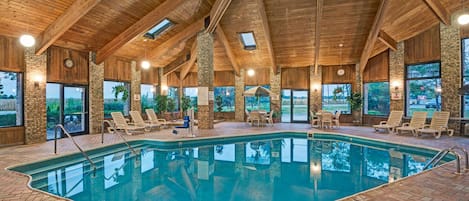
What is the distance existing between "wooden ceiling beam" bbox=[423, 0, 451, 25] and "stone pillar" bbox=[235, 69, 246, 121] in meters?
9.29

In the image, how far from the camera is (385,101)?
12.6m

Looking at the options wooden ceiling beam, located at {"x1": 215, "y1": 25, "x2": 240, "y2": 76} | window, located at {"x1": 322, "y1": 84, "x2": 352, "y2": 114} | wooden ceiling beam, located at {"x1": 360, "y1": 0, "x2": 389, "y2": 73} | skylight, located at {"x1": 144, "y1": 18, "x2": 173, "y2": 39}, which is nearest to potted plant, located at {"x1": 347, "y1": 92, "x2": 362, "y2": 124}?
window, located at {"x1": 322, "y1": 84, "x2": 352, "y2": 114}

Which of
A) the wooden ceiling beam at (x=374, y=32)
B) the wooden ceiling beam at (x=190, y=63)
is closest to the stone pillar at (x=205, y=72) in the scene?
the wooden ceiling beam at (x=190, y=63)

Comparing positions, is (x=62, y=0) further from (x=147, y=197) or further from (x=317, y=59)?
(x=317, y=59)

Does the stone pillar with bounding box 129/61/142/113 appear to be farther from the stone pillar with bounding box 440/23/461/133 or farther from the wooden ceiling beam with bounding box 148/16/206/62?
the stone pillar with bounding box 440/23/461/133

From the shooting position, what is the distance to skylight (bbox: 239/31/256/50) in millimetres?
12846

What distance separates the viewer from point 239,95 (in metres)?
15.8

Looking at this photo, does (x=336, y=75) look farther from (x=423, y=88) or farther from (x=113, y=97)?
(x=113, y=97)

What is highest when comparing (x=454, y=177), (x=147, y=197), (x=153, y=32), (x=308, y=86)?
(x=153, y=32)

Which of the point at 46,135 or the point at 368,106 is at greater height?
the point at 368,106

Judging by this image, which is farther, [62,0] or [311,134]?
[311,134]

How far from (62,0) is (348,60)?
12.5 meters

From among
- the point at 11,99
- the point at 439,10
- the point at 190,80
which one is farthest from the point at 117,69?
the point at 439,10

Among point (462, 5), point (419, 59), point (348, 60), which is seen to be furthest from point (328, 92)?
point (462, 5)
